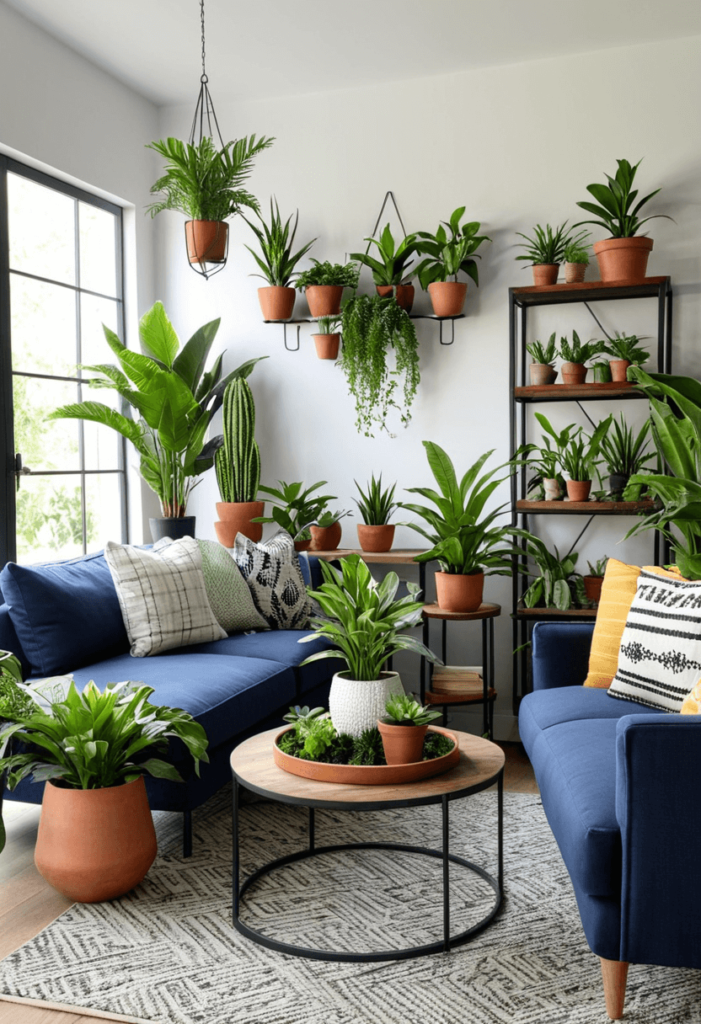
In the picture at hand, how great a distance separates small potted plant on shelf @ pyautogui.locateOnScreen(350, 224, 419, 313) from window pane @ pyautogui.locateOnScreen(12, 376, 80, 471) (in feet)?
4.71

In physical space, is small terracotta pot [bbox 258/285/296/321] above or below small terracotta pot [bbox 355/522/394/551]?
above

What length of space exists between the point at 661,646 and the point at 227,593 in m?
1.69

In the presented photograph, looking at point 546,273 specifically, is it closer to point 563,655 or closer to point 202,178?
point 202,178

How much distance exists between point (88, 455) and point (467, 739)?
2.50 metres

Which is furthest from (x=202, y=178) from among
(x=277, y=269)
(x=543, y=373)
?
(x=543, y=373)

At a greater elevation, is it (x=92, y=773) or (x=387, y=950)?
(x=92, y=773)

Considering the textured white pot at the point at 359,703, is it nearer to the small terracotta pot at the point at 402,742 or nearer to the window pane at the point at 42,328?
the small terracotta pot at the point at 402,742

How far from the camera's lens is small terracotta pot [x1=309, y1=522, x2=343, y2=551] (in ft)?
13.7

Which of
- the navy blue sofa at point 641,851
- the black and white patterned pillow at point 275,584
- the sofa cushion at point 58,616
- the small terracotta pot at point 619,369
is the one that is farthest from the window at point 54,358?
the navy blue sofa at point 641,851

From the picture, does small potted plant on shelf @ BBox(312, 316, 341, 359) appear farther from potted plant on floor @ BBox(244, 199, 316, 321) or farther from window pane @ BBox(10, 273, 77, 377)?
window pane @ BBox(10, 273, 77, 377)

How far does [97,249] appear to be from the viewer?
434cm

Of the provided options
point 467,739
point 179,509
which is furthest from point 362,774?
point 179,509

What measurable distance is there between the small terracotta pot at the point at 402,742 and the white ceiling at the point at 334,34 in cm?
277

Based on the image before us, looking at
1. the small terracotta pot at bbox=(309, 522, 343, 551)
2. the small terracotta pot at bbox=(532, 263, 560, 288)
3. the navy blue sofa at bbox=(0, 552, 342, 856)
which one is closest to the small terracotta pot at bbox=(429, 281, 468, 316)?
the small terracotta pot at bbox=(532, 263, 560, 288)
